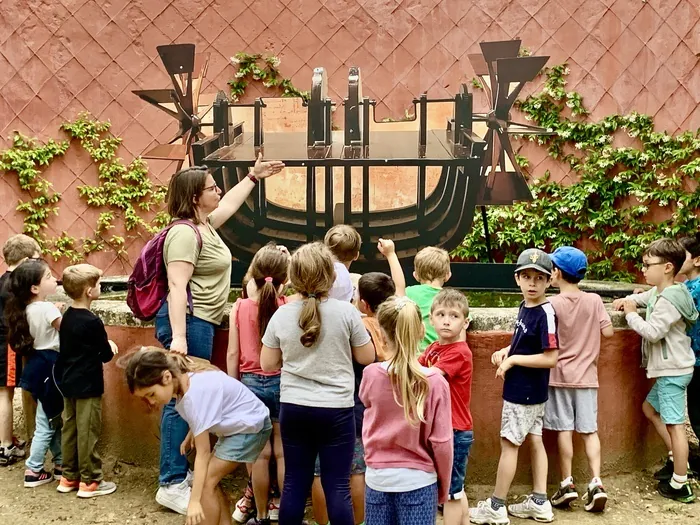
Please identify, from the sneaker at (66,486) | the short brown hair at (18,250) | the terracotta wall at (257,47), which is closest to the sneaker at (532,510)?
the sneaker at (66,486)

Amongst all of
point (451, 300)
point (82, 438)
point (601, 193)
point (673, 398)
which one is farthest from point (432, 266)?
point (601, 193)

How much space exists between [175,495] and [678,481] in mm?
2330

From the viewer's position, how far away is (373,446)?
2.53m

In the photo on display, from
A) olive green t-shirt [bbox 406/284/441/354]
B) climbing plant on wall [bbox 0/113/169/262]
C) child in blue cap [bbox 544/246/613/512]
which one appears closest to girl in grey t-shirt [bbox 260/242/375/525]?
olive green t-shirt [bbox 406/284/441/354]

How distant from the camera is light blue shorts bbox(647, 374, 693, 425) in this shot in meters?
3.75

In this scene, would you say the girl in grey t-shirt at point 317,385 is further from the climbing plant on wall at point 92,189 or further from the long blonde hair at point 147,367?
the climbing plant on wall at point 92,189

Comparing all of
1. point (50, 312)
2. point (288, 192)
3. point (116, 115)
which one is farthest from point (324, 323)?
point (116, 115)

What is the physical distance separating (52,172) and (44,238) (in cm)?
63

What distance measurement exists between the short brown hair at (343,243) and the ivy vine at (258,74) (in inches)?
161

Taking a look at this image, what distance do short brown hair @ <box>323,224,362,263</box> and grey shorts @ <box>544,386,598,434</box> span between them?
1117mm

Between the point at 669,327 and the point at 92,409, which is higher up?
the point at 669,327

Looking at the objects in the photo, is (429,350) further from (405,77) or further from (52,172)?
(52,172)

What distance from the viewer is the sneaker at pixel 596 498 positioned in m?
3.56

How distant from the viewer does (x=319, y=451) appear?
9.34 ft
